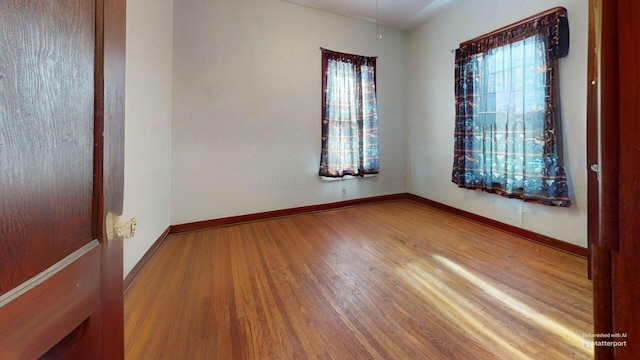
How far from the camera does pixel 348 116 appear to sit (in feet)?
11.9

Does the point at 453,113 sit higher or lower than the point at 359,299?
higher

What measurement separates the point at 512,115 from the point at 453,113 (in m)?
0.86

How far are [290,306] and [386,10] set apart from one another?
3.88 metres

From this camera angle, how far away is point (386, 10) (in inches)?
135

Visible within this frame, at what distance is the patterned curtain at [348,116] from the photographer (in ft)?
11.4

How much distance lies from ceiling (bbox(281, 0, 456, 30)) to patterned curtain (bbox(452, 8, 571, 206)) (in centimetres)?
82

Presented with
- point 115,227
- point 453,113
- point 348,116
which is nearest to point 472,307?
point 115,227

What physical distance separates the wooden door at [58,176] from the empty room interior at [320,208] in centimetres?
100

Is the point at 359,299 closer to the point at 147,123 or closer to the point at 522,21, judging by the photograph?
the point at 147,123

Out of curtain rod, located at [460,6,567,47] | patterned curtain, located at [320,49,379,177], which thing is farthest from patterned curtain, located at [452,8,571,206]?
patterned curtain, located at [320,49,379,177]

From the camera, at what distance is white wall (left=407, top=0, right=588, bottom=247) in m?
2.13

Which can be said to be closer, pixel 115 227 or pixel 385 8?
pixel 115 227

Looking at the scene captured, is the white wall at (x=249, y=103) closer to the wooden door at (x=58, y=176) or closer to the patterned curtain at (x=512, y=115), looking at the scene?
the patterned curtain at (x=512, y=115)

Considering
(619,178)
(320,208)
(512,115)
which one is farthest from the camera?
(320,208)
